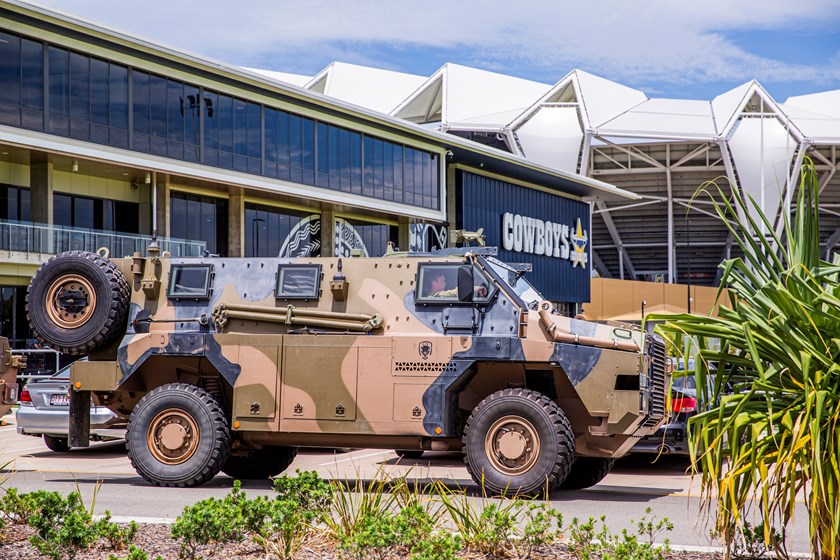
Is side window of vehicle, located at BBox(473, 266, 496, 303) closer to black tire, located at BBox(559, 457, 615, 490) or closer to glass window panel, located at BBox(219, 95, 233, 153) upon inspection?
black tire, located at BBox(559, 457, 615, 490)

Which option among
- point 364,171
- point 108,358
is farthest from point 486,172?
point 108,358

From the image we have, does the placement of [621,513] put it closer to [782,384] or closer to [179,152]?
[782,384]

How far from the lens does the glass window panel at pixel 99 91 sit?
2859cm

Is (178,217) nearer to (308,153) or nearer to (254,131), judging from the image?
(254,131)

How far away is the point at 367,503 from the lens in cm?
768

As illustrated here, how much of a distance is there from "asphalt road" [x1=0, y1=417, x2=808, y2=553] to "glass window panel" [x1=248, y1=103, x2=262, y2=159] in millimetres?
17834

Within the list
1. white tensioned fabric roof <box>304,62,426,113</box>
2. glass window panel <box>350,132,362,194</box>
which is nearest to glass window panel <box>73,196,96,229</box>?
glass window panel <box>350,132,362,194</box>

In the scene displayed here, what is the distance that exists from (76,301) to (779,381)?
842 cm

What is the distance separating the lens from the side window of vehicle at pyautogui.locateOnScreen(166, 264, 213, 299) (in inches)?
483

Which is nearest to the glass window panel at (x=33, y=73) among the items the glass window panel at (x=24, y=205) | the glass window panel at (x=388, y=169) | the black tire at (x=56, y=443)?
the glass window panel at (x=24, y=205)

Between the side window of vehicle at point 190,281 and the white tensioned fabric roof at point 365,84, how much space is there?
221 ft

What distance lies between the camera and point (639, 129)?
72.6m

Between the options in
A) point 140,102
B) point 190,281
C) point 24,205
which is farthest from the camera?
point 140,102

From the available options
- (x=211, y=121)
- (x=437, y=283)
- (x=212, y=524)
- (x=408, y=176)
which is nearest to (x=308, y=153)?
(x=211, y=121)
